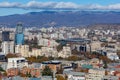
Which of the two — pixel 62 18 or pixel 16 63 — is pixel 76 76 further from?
pixel 62 18

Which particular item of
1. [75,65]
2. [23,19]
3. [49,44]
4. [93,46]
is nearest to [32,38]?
[49,44]

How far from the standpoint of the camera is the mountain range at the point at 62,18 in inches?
2680

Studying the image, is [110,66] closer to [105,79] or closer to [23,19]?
[105,79]

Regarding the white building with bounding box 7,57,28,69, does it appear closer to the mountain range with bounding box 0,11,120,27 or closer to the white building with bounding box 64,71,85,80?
the white building with bounding box 64,71,85,80

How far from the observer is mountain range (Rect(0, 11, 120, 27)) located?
223ft

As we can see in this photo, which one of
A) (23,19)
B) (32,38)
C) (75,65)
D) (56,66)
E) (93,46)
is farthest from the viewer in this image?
(23,19)

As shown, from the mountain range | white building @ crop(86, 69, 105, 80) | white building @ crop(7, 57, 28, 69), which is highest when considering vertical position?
white building @ crop(86, 69, 105, 80)

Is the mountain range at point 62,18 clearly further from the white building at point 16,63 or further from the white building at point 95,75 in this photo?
the white building at point 95,75

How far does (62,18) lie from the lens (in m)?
74.8

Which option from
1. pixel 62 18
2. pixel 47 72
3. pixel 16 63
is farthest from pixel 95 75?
pixel 62 18

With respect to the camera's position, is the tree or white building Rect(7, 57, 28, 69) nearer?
the tree

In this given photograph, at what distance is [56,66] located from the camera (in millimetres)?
18031

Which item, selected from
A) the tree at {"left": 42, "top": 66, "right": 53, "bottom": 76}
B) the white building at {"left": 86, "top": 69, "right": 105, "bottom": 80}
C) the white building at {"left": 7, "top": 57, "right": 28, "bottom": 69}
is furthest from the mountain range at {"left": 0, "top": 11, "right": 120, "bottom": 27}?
the white building at {"left": 86, "top": 69, "right": 105, "bottom": 80}

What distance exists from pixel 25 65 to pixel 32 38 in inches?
620
